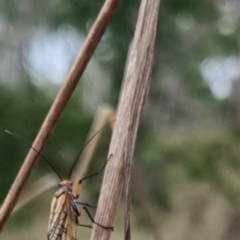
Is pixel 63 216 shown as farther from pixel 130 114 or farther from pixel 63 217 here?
pixel 130 114

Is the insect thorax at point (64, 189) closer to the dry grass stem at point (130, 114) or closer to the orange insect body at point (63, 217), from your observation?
the orange insect body at point (63, 217)

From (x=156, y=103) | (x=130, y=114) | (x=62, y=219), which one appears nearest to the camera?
(x=130, y=114)

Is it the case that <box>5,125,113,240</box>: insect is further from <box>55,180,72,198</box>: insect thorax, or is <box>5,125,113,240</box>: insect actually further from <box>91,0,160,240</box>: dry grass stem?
<box>91,0,160,240</box>: dry grass stem

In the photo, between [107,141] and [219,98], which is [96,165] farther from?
[219,98]

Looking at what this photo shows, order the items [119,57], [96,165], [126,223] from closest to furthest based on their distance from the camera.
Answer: [126,223]
[96,165]
[119,57]

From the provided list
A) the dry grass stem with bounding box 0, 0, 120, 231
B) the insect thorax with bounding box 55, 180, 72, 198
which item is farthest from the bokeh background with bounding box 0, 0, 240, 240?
the dry grass stem with bounding box 0, 0, 120, 231

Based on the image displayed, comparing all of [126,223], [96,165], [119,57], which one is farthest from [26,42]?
[126,223]

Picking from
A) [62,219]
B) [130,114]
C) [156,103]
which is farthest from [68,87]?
[156,103]
